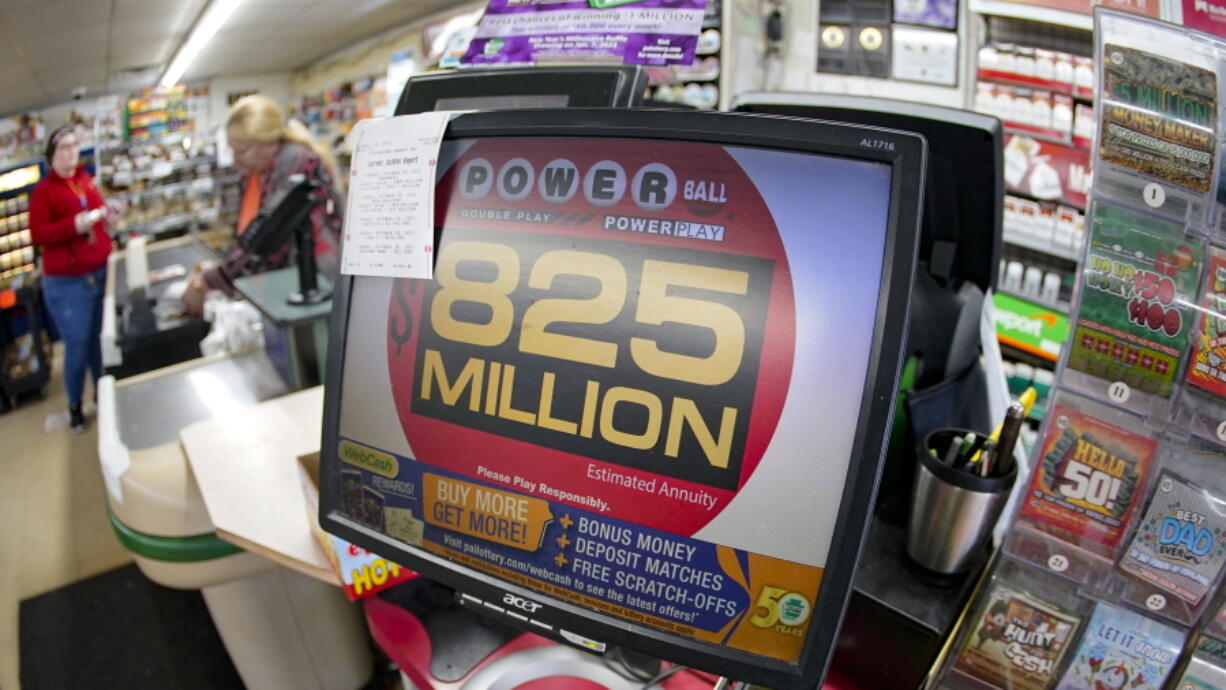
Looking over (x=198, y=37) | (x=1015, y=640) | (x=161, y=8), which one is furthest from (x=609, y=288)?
(x=198, y=37)

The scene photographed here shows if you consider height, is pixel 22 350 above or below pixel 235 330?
below

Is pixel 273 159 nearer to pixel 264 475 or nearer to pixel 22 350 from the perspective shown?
pixel 264 475

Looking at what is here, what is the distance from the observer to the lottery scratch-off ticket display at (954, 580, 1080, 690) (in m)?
0.73

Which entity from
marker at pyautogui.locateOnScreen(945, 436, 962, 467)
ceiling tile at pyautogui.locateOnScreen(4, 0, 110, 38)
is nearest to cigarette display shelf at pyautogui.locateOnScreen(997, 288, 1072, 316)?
marker at pyautogui.locateOnScreen(945, 436, 962, 467)

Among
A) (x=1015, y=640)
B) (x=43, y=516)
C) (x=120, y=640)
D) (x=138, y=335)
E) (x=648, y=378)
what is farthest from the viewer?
(x=138, y=335)

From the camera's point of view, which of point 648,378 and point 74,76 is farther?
point 74,76

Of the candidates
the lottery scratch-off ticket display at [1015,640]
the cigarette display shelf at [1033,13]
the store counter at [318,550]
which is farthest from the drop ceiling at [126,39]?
the cigarette display shelf at [1033,13]

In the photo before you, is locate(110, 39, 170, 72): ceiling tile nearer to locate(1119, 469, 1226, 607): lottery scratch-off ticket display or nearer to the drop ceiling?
the drop ceiling

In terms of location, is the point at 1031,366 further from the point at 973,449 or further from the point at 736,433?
the point at 736,433

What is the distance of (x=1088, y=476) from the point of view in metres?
0.71

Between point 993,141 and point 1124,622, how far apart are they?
62cm

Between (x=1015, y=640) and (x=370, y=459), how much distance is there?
0.76 m

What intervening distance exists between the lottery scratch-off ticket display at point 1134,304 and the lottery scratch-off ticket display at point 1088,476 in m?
0.03

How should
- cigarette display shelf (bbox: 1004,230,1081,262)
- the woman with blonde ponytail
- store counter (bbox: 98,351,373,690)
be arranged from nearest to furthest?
store counter (bbox: 98,351,373,690)
the woman with blonde ponytail
cigarette display shelf (bbox: 1004,230,1081,262)
